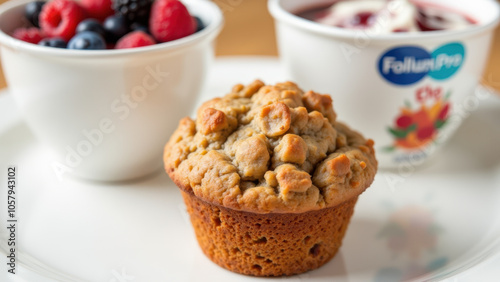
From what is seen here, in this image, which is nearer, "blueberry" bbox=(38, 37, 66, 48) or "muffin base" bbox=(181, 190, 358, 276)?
"muffin base" bbox=(181, 190, 358, 276)

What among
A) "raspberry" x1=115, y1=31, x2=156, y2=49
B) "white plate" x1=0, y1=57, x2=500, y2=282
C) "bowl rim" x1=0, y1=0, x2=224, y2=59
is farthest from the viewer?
"raspberry" x1=115, y1=31, x2=156, y2=49

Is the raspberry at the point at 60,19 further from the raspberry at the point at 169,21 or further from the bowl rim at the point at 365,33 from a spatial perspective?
the bowl rim at the point at 365,33

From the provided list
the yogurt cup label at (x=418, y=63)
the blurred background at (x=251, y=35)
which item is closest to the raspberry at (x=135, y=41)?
the yogurt cup label at (x=418, y=63)

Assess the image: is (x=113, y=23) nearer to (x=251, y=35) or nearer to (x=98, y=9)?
(x=98, y=9)

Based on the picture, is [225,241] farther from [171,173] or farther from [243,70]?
[243,70]

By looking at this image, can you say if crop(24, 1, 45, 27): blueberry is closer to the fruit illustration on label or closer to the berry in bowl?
the berry in bowl

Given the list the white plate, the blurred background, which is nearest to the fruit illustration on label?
the white plate

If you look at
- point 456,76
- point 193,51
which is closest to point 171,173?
point 193,51

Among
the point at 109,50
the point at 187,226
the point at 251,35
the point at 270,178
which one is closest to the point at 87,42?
the point at 109,50
